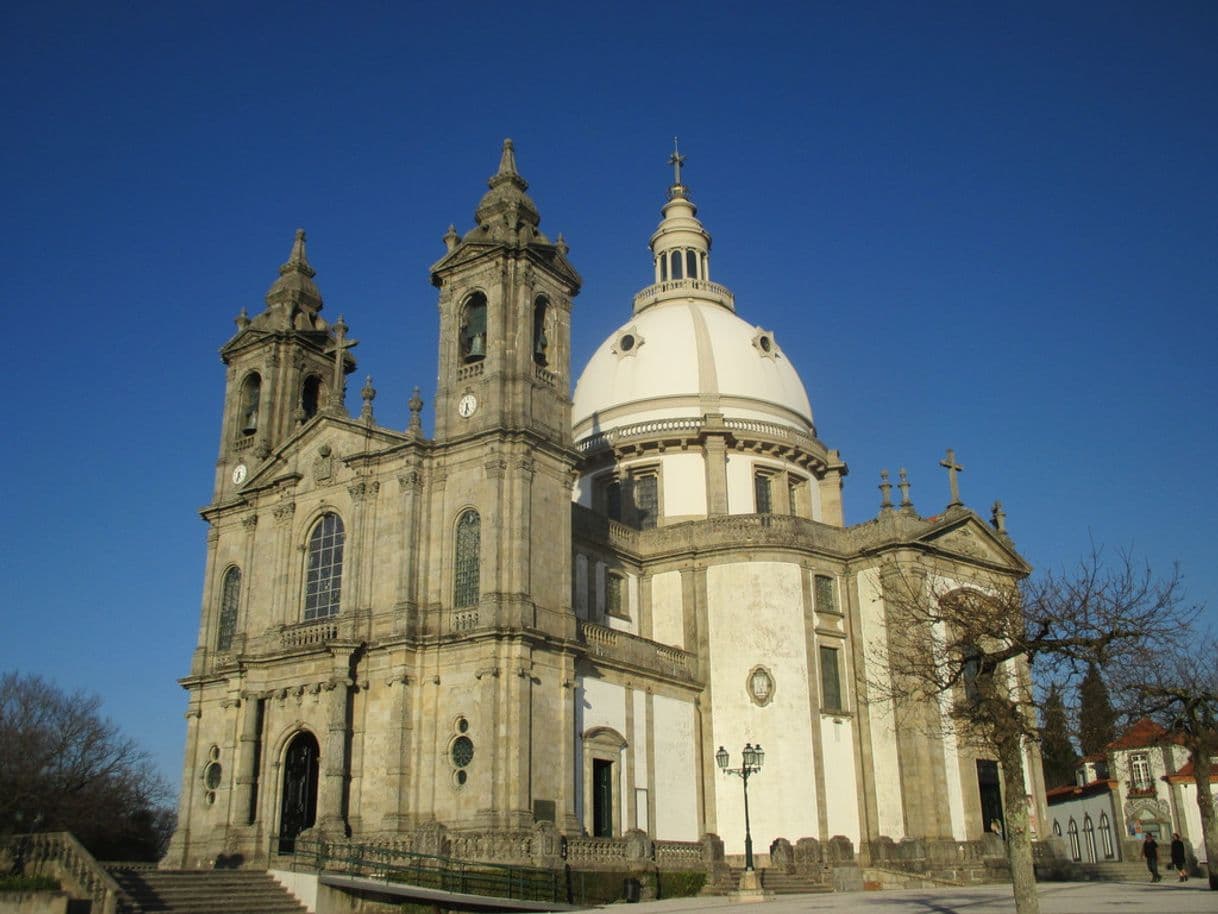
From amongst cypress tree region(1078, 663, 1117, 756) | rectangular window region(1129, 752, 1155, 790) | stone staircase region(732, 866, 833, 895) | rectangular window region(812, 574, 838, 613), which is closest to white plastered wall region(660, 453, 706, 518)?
rectangular window region(812, 574, 838, 613)

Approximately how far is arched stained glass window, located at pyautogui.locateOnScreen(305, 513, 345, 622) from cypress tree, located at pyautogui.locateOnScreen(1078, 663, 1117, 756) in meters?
20.8

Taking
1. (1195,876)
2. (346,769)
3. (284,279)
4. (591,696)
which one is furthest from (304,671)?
(1195,876)

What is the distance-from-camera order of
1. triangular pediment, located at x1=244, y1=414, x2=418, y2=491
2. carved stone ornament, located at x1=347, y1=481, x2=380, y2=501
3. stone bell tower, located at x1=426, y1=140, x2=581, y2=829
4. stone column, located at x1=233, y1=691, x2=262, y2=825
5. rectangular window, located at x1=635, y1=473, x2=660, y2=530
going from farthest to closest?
1. rectangular window, located at x1=635, y1=473, x2=660, y2=530
2. triangular pediment, located at x1=244, y1=414, x2=418, y2=491
3. carved stone ornament, located at x1=347, y1=481, x2=380, y2=501
4. stone column, located at x1=233, y1=691, x2=262, y2=825
5. stone bell tower, located at x1=426, y1=140, x2=581, y2=829

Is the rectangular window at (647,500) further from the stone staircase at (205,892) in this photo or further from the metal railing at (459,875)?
the stone staircase at (205,892)

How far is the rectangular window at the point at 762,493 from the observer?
45.7 m

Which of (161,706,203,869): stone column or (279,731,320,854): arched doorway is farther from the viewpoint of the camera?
(161,706,203,869): stone column

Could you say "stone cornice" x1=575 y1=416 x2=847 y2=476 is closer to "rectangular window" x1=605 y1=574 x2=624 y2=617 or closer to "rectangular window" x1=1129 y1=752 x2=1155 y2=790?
"rectangular window" x1=605 y1=574 x2=624 y2=617

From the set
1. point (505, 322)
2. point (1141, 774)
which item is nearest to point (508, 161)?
point (505, 322)

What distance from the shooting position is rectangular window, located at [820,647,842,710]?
1545 inches

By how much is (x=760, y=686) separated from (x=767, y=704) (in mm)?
621

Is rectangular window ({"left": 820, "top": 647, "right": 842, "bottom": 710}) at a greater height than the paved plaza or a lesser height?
greater

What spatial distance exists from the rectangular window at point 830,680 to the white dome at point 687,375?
1108 centimetres

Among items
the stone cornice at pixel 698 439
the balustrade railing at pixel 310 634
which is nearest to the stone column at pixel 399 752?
the balustrade railing at pixel 310 634

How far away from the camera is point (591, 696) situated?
34.3 meters
